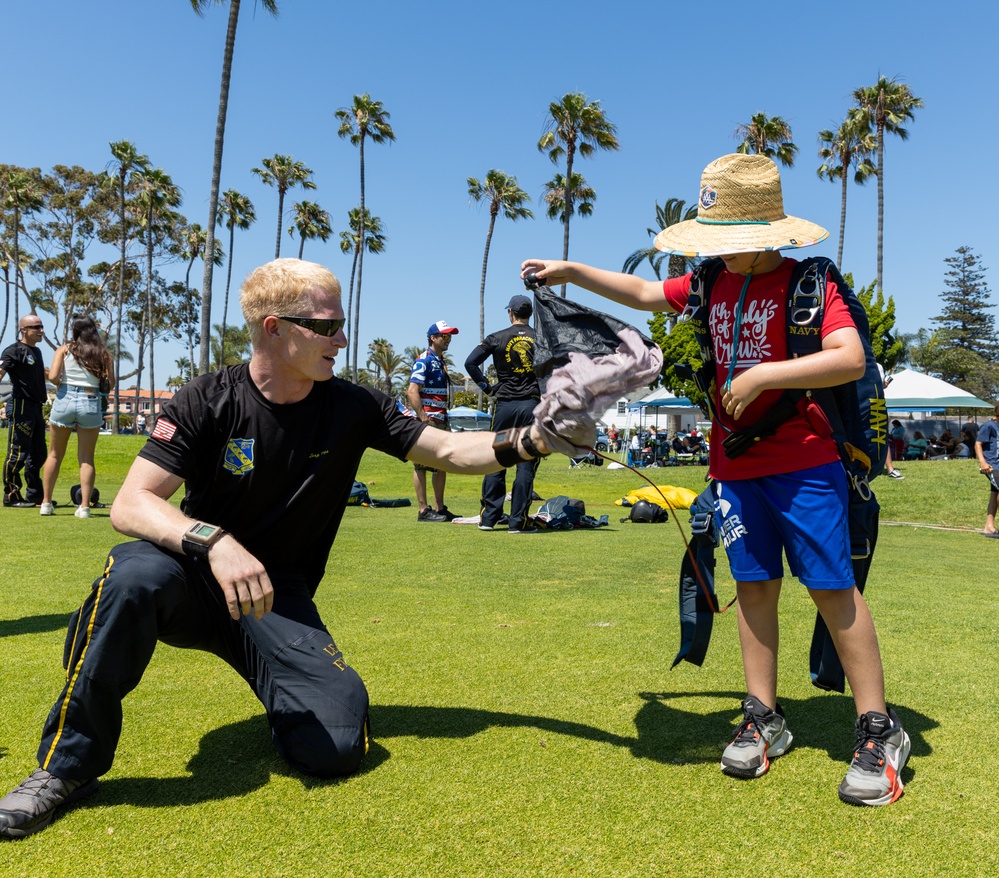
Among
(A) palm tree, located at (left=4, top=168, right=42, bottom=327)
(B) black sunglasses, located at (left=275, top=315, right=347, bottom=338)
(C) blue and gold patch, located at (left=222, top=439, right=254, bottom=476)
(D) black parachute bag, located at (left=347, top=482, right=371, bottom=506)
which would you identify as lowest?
(D) black parachute bag, located at (left=347, top=482, right=371, bottom=506)

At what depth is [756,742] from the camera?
274 centimetres

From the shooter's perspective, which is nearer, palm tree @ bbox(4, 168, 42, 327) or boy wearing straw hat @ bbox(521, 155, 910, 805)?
boy wearing straw hat @ bbox(521, 155, 910, 805)

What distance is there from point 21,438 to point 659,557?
25.9 feet

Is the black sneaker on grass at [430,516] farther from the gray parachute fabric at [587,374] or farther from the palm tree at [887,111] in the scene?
the palm tree at [887,111]

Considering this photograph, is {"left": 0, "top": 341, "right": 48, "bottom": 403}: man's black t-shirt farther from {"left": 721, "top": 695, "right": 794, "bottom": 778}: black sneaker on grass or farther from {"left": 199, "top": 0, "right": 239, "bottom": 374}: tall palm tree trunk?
{"left": 199, "top": 0, "right": 239, "bottom": 374}: tall palm tree trunk

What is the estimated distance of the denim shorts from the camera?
9352 mm

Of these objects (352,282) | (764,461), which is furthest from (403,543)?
(352,282)

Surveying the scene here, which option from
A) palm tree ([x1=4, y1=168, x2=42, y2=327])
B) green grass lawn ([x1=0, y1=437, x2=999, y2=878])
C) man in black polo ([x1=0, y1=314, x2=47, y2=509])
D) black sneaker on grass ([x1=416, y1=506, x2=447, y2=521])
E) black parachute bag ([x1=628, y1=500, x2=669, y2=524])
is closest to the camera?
green grass lawn ([x1=0, y1=437, x2=999, y2=878])

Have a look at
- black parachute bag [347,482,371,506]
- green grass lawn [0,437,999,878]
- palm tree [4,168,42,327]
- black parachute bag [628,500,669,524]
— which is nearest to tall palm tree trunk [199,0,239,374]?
black parachute bag [347,482,371,506]

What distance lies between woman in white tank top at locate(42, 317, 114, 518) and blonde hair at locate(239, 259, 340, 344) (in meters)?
7.20

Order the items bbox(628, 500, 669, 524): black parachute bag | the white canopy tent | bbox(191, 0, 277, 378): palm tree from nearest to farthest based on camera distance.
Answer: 1. bbox(628, 500, 669, 524): black parachute bag
2. bbox(191, 0, 277, 378): palm tree
3. the white canopy tent

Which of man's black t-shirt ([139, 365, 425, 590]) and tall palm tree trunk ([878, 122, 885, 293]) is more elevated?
tall palm tree trunk ([878, 122, 885, 293])

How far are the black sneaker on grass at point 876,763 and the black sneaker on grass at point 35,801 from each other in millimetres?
2230

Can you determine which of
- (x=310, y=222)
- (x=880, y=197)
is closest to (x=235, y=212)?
(x=310, y=222)
